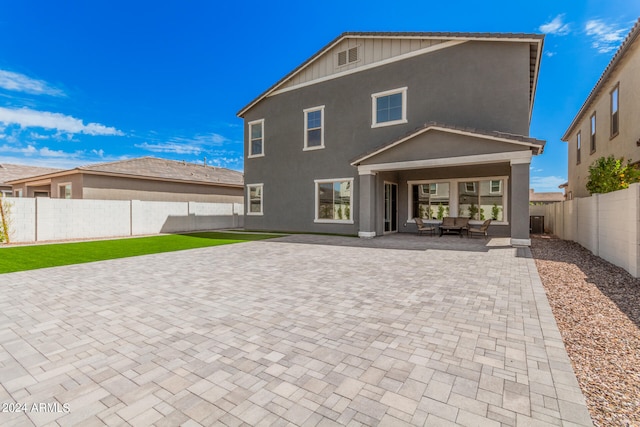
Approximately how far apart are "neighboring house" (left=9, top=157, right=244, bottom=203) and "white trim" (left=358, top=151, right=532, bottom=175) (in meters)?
15.4

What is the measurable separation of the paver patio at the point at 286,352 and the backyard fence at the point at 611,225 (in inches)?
90.8

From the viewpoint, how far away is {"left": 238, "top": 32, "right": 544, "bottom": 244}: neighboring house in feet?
38.4

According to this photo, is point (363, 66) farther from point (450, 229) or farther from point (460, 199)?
point (450, 229)

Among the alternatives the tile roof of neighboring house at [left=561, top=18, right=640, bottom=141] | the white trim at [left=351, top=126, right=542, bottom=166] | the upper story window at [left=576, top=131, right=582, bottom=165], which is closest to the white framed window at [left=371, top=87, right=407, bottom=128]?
the white trim at [left=351, top=126, right=542, bottom=166]

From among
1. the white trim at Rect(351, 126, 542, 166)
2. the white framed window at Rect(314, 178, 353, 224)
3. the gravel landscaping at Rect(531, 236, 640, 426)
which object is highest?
the white trim at Rect(351, 126, 542, 166)

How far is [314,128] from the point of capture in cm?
1664

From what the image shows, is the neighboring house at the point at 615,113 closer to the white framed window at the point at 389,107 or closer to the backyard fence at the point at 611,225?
the backyard fence at the point at 611,225

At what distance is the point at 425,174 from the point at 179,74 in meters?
22.9

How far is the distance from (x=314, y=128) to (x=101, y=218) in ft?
41.4

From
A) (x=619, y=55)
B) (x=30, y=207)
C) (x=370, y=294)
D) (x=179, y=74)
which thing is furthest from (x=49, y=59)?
(x=619, y=55)

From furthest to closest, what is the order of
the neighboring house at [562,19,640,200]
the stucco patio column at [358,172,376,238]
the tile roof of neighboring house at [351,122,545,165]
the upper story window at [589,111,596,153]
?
the upper story window at [589,111,596,153], the stucco patio column at [358,172,376,238], the neighboring house at [562,19,640,200], the tile roof of neighboring house at [351,122,545,165]

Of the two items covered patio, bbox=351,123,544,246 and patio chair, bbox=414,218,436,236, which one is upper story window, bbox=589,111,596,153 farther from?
patio chair, bbox=414,218,436,236

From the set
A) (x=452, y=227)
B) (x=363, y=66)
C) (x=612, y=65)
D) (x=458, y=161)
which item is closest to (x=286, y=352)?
(x=458, y=161)

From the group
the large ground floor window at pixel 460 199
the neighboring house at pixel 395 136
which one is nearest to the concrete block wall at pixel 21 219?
the neighboring house at pixel 395 136
